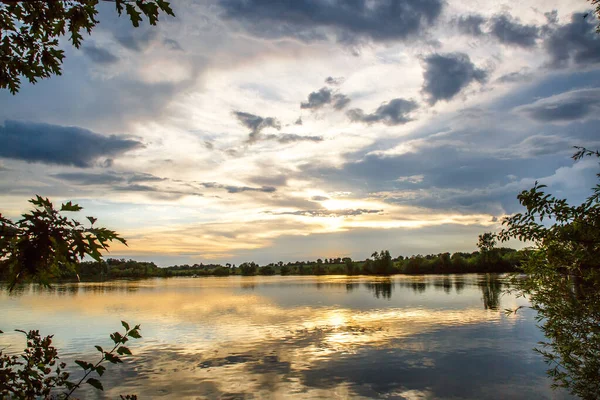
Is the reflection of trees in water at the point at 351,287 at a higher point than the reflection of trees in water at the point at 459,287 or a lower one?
lower

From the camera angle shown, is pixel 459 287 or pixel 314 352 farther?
pixel 459 287

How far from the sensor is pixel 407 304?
6216cm

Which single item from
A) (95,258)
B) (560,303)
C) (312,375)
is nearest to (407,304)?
(312,375)

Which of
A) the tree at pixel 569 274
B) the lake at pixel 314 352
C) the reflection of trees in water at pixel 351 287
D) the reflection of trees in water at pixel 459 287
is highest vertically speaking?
the tree at pixel 569 274

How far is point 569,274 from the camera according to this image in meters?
12.1

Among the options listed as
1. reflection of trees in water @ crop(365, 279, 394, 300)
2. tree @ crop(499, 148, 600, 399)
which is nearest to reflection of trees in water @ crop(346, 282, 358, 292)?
reflection of trees in water @ crop(365, 279, 394, 300)

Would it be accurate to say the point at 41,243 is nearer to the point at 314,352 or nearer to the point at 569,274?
the point at 569,274

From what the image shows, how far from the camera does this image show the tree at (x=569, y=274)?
10.4m

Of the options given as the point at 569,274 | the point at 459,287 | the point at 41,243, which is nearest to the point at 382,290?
the point at 459,287

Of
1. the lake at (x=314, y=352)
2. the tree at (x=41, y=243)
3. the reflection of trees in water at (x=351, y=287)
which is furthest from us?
the reflection of trees in water at (x=351, y=287)

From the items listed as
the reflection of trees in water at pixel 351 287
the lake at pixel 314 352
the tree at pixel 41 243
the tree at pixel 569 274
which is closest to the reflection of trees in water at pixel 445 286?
the reflection of trees in water at pixel 351 287

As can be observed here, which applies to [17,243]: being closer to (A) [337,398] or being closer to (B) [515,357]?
(A) [337,398]

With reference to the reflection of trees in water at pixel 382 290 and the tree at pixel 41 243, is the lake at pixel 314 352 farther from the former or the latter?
the reflection of trees in water at pixel 382 290

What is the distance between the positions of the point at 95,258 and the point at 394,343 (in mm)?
32879
